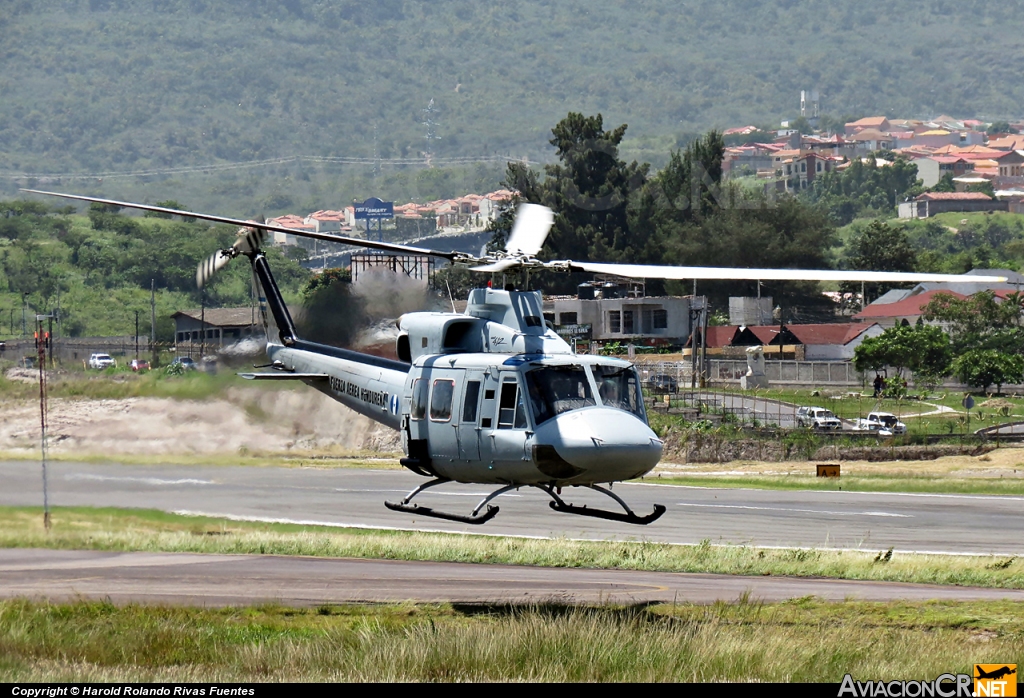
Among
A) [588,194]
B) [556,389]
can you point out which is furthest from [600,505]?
[588,194]

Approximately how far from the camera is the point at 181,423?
3766 centimetres

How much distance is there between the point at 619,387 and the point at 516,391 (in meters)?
1.43

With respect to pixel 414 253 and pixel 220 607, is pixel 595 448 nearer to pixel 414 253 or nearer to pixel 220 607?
pixel 414 253

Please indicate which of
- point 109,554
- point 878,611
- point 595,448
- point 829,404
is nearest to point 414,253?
point 595,448

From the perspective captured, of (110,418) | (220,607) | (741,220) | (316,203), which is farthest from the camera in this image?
(316,203)

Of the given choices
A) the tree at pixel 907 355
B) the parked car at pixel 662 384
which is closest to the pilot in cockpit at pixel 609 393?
the parked car at pixel 662 384

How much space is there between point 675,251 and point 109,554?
8499cm

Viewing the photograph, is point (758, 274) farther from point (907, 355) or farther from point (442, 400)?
point (907, 355)

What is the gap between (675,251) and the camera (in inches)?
4385

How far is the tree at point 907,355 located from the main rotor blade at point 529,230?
5969 cm

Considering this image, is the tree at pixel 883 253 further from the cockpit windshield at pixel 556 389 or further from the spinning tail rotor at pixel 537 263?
the cockpit windshield at pixel 556 389

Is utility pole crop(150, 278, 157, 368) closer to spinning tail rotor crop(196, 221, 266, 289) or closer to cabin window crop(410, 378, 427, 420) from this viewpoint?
spinning tail rotor crop(196, 221, 266, 289)

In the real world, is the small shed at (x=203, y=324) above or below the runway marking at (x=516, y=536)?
above

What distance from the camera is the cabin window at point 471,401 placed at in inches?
747
